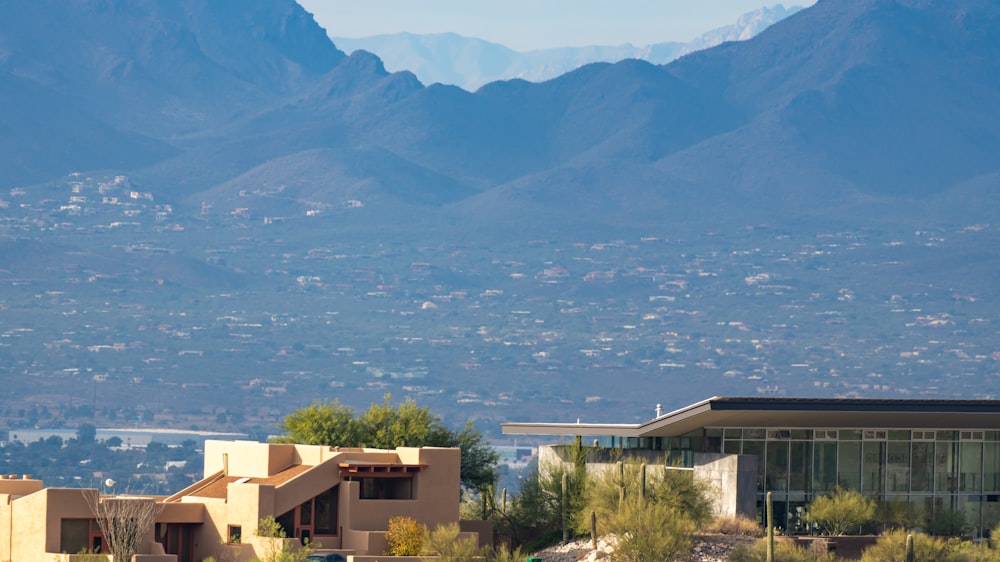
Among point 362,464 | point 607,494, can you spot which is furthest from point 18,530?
point 607,494

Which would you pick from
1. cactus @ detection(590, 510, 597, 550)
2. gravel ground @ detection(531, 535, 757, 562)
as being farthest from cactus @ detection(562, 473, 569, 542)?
cactus @ detection(590, 510, 597, 550)

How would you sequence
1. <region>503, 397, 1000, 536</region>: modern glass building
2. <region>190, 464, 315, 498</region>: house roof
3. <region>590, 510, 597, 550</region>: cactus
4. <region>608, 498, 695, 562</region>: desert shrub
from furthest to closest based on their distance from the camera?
<region>190, 464, 315, 498</region>: house roof, <region>503, 397, 1000, 536</region>: modern glass building, <region>590, 510, 597, 550</region>: cactus, <region>608, 498, 695, 562</region>: desert shrub

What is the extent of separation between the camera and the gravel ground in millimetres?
55700

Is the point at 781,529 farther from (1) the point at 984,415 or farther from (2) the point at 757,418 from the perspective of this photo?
(1) the point at 984,415

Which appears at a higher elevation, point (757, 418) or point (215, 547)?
point (757, 418)

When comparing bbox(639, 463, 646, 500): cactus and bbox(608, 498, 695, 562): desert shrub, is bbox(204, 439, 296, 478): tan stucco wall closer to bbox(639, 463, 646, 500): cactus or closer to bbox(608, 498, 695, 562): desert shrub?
bbox(639, 463, 646, 500): cactus

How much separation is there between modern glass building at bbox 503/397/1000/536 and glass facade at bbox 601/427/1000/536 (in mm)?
32

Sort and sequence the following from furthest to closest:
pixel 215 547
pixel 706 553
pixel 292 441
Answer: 1. pixel 292 441
2. pixel 215 547
3. pixel 706 553

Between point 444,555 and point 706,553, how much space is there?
7569 mm

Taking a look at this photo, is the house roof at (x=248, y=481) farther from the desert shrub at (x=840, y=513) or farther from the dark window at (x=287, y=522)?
the desert shrub at (x=840, y=513)

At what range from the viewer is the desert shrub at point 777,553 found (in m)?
54.4

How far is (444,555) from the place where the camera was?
56.9 meters

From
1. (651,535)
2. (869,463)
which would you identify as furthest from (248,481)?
(869,463)

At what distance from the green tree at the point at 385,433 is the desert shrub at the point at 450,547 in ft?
50.6
